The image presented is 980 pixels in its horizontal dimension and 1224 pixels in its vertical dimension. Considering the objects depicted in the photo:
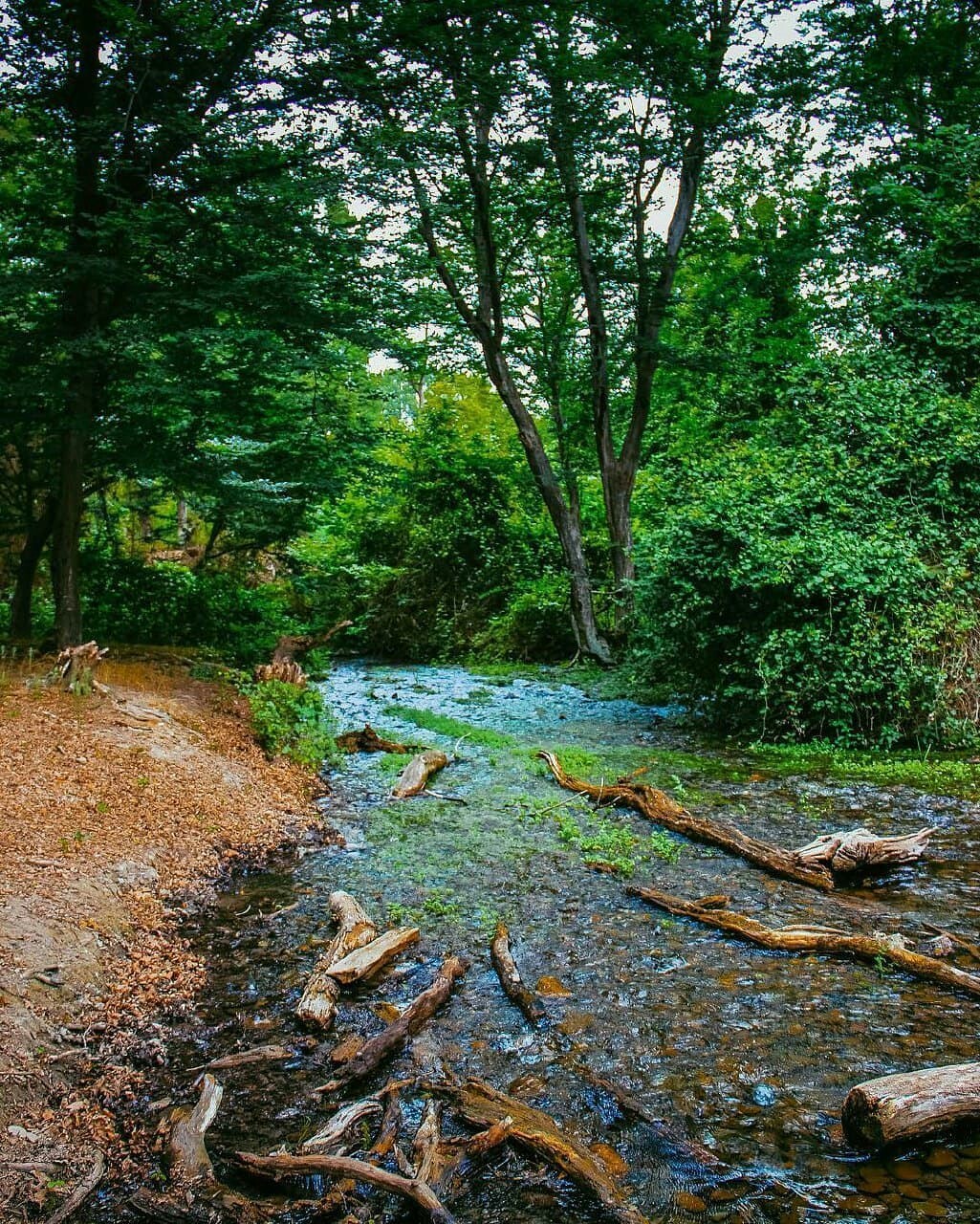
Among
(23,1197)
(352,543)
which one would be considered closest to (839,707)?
(23,1197)

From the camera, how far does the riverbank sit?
305 cm

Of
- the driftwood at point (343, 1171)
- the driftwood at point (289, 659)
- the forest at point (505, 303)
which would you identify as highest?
the forest at point (505, 303)

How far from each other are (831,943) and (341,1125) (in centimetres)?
290

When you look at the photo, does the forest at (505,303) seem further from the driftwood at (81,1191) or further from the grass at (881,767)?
the driftwood at (81,1191)

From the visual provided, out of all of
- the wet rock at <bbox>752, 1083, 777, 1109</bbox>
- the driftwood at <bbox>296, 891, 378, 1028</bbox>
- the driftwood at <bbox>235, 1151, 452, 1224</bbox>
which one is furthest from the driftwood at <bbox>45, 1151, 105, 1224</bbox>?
the wet rock at <bbox>752, 1083, 777, 1109</bbox>

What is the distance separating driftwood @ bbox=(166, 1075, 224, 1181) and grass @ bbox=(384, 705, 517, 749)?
6.74 meters

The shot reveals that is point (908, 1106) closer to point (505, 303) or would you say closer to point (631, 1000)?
point (631, 1000)

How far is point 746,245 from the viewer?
54.1 feet

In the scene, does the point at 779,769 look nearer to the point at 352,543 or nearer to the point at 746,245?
the point at 746,245

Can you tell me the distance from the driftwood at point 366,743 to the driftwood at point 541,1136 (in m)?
6.41

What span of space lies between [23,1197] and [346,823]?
4425 millimetres

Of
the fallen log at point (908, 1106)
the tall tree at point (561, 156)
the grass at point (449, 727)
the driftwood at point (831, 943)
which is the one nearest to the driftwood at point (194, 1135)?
the fallen log at point (908, 1106)

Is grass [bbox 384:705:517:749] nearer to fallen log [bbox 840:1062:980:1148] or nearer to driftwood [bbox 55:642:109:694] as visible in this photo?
driftwood [bbox 55:642:109:694]

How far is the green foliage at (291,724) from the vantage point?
8.76 metres
